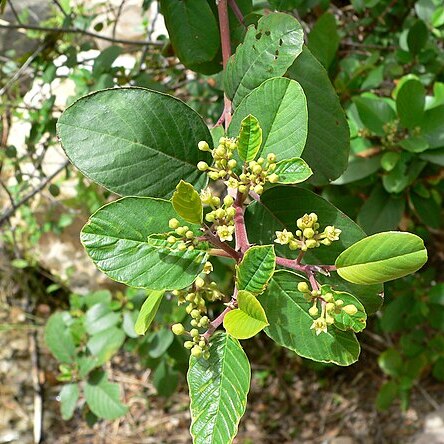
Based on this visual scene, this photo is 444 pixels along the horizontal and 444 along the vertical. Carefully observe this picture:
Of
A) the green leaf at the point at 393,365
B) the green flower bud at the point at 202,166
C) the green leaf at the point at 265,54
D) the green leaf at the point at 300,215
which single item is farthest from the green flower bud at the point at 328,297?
the green leaf at the point at 393,365

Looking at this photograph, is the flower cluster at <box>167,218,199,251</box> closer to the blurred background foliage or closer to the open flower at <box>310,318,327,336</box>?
the open flower at <box>310,318,327,336</box>

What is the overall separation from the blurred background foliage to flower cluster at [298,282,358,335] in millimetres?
471

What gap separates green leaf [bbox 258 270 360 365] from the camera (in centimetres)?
66

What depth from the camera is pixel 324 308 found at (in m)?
0.63

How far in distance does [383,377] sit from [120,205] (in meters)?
2.03

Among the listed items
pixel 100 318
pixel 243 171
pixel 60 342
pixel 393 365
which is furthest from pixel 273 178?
pixel 393 365

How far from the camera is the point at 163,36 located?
5.42 feet

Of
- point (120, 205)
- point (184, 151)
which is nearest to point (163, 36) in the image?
point (184, 151)

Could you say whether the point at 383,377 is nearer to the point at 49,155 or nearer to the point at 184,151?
the point at 49,155

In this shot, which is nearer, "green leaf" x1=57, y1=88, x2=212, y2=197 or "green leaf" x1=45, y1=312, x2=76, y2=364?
"green leaf" x1=57, y1=88, x2=212, y2=197

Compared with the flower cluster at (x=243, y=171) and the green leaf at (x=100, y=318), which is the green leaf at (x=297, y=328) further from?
the green leaf at (x=100, y=318)

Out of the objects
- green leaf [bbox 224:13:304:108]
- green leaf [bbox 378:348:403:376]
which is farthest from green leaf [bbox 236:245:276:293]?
green leaf [bbox 378:348:403:376]

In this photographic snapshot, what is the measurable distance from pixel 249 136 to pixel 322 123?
0.65 feet

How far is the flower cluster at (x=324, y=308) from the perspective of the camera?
2.04 feet
